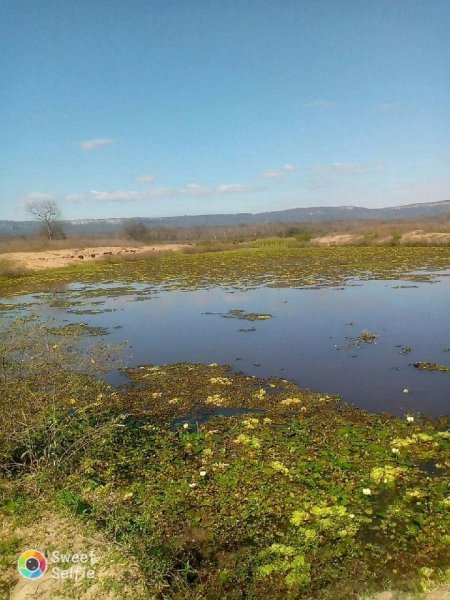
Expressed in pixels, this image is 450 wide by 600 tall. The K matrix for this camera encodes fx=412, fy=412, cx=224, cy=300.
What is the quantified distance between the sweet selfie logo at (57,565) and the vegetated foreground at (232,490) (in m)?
0.15

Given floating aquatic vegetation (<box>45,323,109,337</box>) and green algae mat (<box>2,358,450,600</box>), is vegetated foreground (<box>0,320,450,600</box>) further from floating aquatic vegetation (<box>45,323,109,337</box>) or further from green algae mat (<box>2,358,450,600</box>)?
floating aquatic vegetation (<box>45,323,109,337</box>)

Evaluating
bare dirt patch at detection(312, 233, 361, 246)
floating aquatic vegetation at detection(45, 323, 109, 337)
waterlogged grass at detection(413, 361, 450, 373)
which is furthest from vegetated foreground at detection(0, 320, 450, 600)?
bare dirt patch at detection(312, 233, 361, 246)

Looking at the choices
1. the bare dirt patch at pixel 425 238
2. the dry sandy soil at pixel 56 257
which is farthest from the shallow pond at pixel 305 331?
the bare dirt patch at pixel 425 238

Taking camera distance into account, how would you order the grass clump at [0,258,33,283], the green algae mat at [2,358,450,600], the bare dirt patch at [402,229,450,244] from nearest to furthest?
the green algae mat at [2,358,450,600], the grass clump at [0,258,33,283], the bare dirt patch at [402,229,450,244]

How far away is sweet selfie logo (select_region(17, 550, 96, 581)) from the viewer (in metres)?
5.52

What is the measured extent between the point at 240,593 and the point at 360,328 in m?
14.6

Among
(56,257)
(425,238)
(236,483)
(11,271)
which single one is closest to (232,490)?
(236,483)

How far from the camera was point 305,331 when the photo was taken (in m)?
18.4

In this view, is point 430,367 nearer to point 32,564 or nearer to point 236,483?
point 236,483

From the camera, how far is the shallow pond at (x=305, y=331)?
12430mm

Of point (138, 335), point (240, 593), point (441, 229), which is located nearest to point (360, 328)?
point (138, 335)

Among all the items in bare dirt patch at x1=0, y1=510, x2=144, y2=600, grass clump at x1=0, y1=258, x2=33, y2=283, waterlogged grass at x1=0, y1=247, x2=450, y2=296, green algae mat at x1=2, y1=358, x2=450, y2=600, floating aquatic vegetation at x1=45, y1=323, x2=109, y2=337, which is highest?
grass clump at x1=0, y1=258, x2=33, y2=283

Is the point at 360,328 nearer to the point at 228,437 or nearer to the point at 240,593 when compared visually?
the point at 228,437

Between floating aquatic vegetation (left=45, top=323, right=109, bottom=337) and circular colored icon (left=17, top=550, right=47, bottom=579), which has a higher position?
floating aquatic vegetation (left=45, top=323, right=109, bottom=337)
